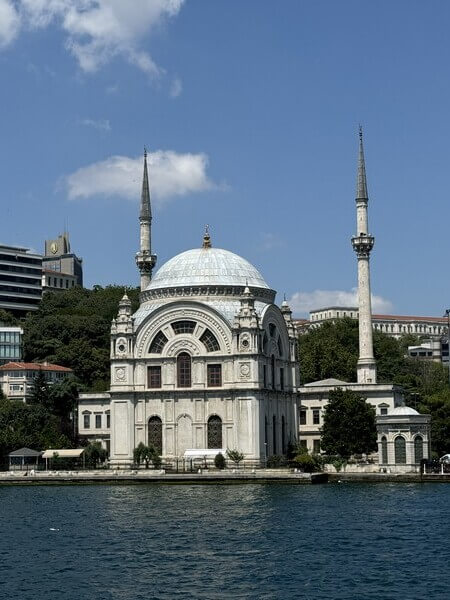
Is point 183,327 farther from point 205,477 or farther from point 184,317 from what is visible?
point 205,477

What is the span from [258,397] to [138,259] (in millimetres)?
21177

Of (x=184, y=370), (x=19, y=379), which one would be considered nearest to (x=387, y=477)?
(x=184, y=370)

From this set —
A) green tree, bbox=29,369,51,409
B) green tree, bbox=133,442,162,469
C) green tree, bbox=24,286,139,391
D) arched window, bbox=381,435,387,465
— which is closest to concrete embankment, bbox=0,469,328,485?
green tree, bbox=133,442,162,469

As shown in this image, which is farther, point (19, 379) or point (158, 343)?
point (19, 379)

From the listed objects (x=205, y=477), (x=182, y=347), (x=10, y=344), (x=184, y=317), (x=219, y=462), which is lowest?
(x=205, y=477)

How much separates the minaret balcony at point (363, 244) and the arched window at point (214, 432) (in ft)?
61.7

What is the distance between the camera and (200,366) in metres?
86.4

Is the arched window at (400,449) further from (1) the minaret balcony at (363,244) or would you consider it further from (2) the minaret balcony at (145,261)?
(2) the minaret balcony at (145,261)

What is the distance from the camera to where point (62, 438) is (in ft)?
299

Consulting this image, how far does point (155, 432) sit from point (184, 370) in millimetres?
5166

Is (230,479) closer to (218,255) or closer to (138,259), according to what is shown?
(218,255)

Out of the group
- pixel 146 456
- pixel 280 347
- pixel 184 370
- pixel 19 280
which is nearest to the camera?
pixel 146 456

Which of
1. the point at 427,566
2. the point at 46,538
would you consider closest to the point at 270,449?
the point at 46,538

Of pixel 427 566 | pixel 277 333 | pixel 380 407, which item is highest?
pixel 277 333
